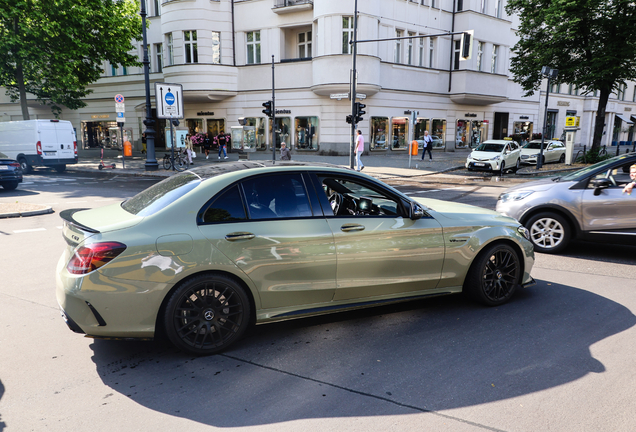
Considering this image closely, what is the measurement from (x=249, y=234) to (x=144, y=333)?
1.09 m

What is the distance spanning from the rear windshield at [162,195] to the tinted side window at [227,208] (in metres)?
0.27

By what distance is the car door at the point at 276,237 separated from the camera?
12.6 ft

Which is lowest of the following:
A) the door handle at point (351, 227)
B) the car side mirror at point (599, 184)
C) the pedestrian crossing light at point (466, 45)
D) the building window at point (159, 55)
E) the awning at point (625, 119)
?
the door handle at point (351, 227)

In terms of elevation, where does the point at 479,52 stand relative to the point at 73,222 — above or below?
above

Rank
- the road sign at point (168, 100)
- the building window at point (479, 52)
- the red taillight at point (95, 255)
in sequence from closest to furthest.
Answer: the red taillight at point (95, 255)
the road sign at point (168, 100)
the building window at point (479, 52)

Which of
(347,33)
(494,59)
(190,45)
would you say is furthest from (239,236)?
(494,59)

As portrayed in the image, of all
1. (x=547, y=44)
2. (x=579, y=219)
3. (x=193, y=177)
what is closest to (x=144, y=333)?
(x=193, y=177)

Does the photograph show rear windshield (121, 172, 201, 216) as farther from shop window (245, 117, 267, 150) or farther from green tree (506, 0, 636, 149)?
shop window (245, 117, 267, 150)

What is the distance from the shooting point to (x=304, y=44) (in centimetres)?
3180

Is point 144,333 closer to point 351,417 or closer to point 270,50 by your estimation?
point 351,417

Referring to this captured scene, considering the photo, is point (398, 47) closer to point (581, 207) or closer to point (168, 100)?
point (168, 100)

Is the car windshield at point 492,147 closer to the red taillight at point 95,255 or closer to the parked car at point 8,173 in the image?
the parked car at point 8,173

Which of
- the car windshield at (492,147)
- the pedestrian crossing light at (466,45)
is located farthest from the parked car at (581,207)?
the car windshield at (492,147)

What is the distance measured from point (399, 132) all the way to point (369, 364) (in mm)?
30575
